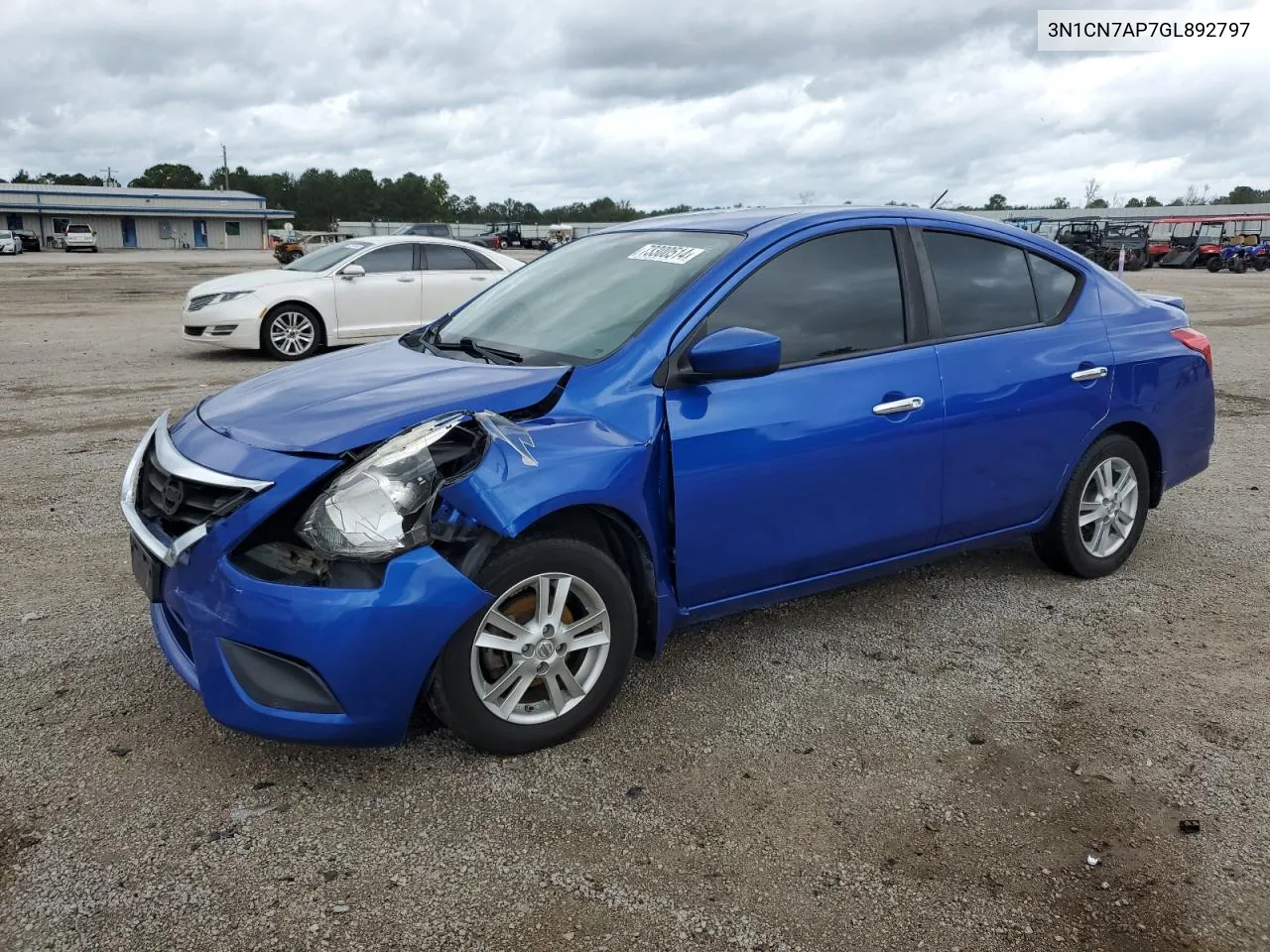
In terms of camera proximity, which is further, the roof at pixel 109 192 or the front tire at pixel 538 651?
the roof at pixel 109 192

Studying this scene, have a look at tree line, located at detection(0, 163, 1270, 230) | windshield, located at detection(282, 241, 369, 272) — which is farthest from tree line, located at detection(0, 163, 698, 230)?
windshield, located at detection(282, 241, 369, 272)

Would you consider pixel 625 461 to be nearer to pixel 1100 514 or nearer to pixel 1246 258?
pixel 1100 514

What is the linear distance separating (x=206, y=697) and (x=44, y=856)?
538 millimetres

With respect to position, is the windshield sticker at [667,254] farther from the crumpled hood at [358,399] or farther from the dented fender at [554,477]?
the dented fender at [554,477]

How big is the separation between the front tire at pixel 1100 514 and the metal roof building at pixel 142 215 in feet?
245

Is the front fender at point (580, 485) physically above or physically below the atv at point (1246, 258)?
below

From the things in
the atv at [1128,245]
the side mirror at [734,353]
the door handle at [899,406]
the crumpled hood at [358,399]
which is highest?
the atv at [1128,245]

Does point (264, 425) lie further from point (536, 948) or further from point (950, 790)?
point (950, 790)

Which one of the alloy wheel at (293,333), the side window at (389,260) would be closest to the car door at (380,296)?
the side window at (389,260)

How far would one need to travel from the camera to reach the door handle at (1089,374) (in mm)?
4301

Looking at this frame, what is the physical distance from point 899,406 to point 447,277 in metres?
9.42

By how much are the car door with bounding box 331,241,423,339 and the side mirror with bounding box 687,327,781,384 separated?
9.14m

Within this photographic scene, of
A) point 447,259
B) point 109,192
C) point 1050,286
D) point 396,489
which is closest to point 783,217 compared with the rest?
point 1050,286

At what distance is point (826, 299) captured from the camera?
377 centimetres
